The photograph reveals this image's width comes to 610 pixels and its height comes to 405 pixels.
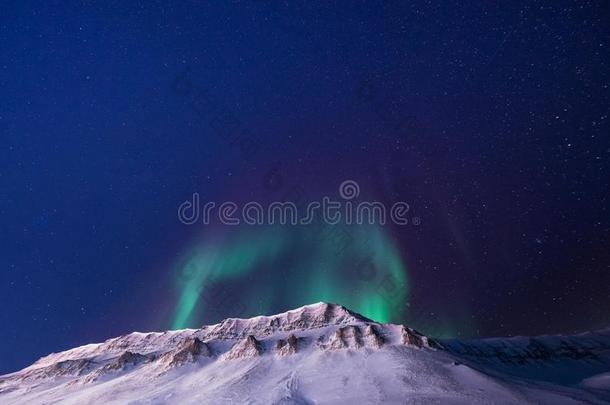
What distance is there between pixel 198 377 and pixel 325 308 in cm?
4729

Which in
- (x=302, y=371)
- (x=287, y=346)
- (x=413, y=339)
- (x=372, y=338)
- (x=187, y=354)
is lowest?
(x=302, y=371)

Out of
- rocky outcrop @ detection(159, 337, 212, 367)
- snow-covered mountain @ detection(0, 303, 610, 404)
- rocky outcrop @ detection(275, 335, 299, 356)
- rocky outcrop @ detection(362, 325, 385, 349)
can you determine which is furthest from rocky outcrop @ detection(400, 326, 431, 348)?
rocky outcrop @ detection(159, 337, 212, 367)

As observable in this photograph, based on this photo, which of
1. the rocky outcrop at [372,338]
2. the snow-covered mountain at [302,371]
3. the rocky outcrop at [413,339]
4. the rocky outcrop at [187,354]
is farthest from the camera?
the rocky outcrop at [187,354]

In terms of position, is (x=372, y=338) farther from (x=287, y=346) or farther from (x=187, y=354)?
(x=187, y=354)

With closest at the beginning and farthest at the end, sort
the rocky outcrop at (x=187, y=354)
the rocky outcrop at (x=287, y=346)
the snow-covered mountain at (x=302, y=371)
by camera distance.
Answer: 1. the snow-covered mountain at (x=302, y=371)
2. the rocky outcrop at (x=287, y=346)
3. the rocky outcrop at (x=187, y=354)

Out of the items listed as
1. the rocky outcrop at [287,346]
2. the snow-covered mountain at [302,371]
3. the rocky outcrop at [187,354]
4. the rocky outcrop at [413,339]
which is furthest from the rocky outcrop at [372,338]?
the rocky outcrop at [187,354]

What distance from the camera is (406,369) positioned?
5925 cm

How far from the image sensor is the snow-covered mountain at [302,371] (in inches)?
1980

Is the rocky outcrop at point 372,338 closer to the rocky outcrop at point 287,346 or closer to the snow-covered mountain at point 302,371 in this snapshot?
the snow-covered mountain at point 302,371

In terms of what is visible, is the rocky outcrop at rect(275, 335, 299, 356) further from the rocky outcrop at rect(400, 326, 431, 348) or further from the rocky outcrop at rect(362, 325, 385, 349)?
the rocky outcrop at rect(400, 326, 431, 348)

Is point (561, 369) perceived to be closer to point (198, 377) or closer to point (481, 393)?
point (481, 393)

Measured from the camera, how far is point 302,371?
215ft

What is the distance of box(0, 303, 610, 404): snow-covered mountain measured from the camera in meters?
50.3

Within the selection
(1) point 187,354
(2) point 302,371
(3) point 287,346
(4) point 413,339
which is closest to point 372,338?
(4) point 413,339
